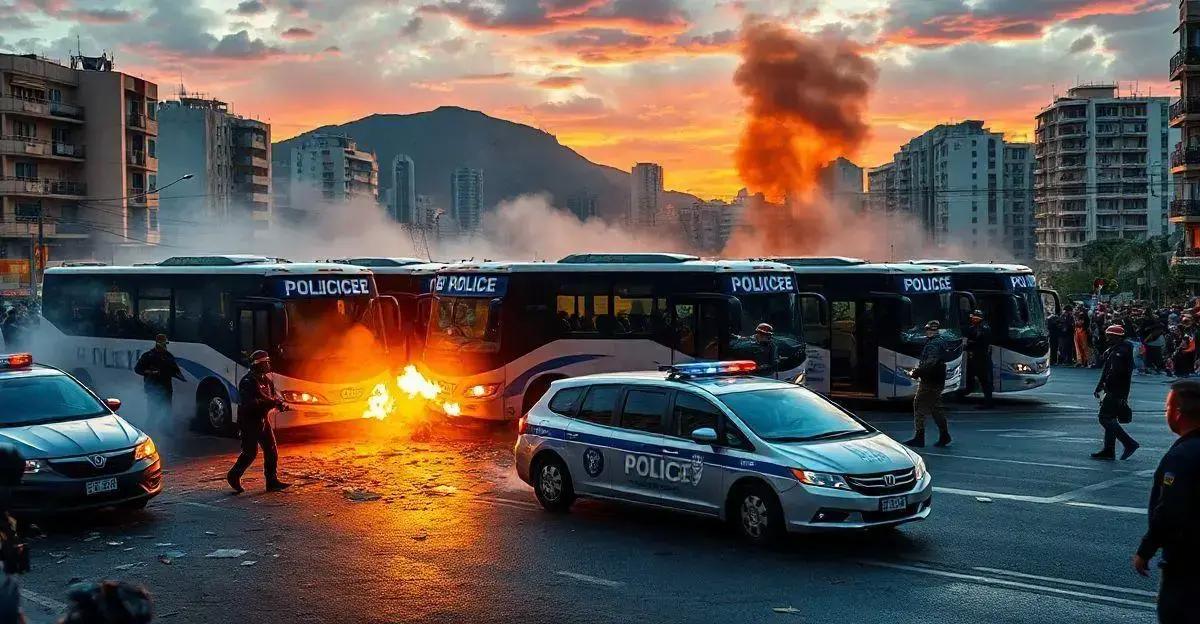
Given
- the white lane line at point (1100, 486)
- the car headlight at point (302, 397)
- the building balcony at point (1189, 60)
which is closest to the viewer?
the white lane line at point (1100, 486)

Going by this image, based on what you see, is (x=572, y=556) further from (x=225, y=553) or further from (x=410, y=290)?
(x=410, y=290)

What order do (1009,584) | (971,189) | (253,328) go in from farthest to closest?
(971,189) < (253,328) < (1009,584)

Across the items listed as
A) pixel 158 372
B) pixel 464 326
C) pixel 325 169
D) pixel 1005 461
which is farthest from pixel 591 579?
pixel 325 169

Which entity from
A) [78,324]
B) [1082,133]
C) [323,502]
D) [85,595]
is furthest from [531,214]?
[85,595]

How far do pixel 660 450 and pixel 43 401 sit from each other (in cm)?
704

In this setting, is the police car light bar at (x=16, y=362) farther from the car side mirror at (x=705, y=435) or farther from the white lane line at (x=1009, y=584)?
the white lane line at (x=1009, y=584)

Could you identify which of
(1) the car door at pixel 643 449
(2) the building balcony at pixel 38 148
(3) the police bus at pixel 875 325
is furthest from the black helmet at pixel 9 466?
(2) the building balcony at pixel 38 148

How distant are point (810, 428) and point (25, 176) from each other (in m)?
75.4

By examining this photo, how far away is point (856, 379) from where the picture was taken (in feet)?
79.0

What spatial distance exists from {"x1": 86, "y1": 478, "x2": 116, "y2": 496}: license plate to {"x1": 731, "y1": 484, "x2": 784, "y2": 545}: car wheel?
628cm

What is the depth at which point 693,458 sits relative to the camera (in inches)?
463

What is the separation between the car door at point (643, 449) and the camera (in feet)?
39.5

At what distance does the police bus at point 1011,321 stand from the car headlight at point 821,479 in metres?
14.7

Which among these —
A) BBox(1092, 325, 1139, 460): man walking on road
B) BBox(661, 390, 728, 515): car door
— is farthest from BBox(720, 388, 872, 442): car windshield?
BBox(1092, 325, 1139, 460): man walking on road
